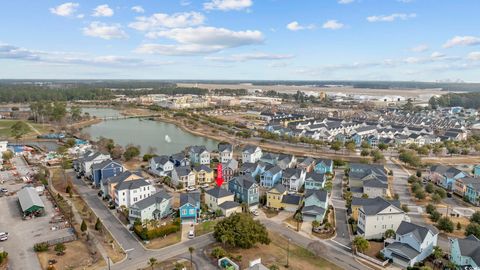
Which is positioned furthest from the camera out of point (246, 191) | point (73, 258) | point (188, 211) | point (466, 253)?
point (246, 191)

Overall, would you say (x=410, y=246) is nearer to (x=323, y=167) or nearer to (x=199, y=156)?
(x=323, y=167)

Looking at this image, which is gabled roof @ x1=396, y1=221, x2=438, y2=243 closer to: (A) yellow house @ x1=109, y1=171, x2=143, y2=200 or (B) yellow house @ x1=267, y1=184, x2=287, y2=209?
(B) yellow house @ x1=267, y1=184, x2=287, y2=209

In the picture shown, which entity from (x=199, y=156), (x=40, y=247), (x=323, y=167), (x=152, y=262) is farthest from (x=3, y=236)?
(x=323, y=167)

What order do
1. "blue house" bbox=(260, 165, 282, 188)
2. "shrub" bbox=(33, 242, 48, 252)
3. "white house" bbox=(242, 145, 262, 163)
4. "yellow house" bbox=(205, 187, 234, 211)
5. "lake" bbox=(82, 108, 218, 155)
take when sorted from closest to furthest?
"shrub" bbox=(33, 242, 48, 252) → "yellow house" bbox=(205, 187, 234, 211) → "blue house" bbox=(260, 165, 282, 188) → "white house" bbox=(242, 145, 262, 163) → "lake" bbox=(82, 108, 218, 155)

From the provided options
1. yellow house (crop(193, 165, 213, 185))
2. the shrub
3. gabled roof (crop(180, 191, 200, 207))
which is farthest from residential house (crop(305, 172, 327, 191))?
the shrub

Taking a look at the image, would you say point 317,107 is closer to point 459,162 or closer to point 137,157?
point 459,162

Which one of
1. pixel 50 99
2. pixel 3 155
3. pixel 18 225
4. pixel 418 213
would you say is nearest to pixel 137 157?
pixel 3 155
